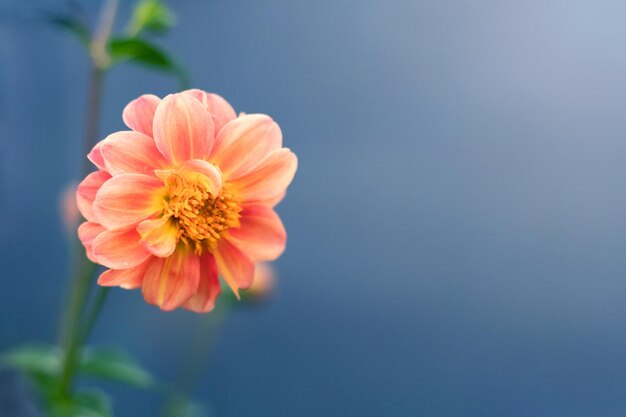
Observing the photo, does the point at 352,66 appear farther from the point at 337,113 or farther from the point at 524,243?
the point at 524,243

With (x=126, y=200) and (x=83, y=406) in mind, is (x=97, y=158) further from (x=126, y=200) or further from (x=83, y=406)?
(x=83, y=406)

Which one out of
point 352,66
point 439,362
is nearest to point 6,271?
point 352,66

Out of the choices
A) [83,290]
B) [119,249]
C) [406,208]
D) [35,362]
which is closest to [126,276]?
[119,249]

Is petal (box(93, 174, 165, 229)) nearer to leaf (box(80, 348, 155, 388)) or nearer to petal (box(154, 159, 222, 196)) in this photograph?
petal (box(154, 159, 222, 196))

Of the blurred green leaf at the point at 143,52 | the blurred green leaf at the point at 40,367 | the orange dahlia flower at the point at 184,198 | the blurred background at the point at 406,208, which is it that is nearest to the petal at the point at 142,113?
the orange dahlia flower at the point at 184,198

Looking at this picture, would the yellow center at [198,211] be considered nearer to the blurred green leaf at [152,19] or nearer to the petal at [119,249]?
the petal at [119,249]

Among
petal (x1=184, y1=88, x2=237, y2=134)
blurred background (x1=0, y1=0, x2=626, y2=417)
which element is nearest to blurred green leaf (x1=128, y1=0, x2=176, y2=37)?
petal (x1=184, y1=88, x2=237, y2=134)
